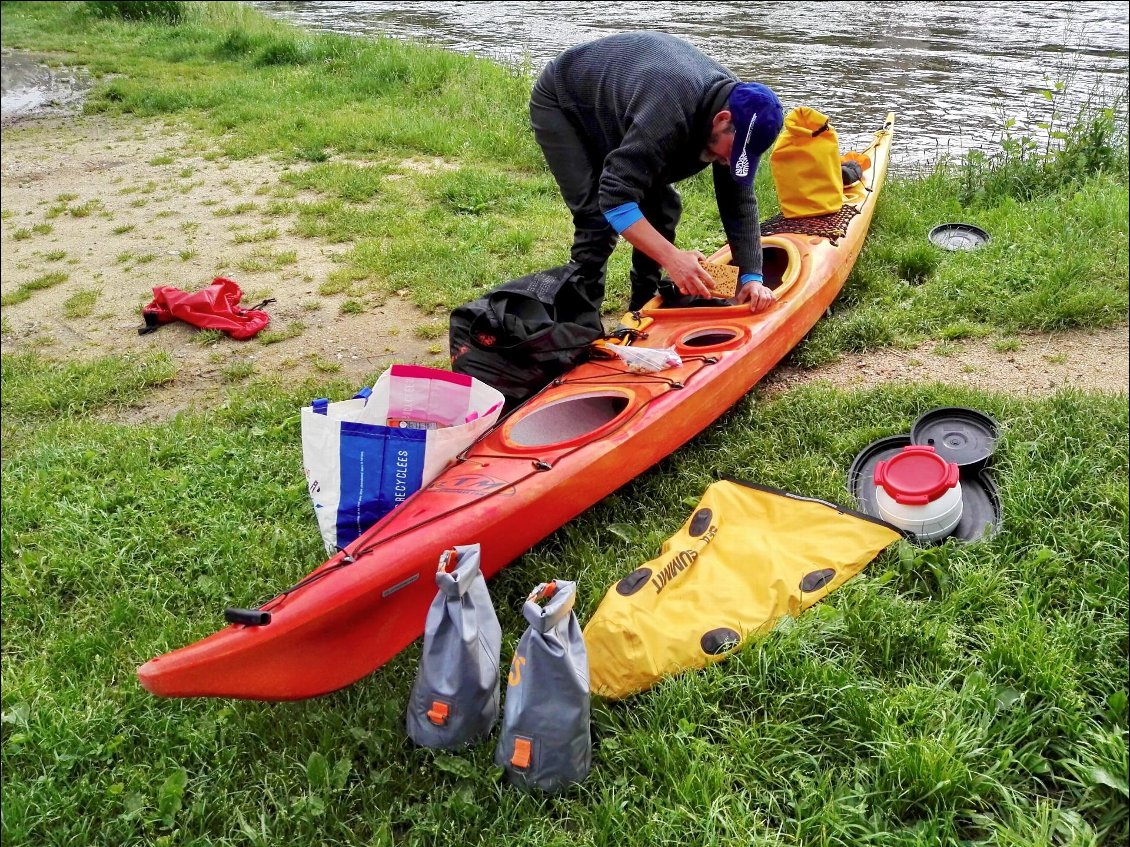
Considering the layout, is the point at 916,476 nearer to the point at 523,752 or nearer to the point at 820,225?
the point at 523,752

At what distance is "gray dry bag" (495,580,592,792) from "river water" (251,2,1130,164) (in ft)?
20.6

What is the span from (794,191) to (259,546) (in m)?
3.64

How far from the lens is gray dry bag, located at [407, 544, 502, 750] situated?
2.13 metres

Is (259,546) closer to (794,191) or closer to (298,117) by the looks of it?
(794,191)

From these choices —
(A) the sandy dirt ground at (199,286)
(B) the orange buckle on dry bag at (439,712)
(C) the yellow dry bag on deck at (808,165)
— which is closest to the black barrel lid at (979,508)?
(A) the sandy dirt ground at (199,286)

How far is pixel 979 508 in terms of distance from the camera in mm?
2904

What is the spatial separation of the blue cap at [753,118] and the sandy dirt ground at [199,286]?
1288 mm

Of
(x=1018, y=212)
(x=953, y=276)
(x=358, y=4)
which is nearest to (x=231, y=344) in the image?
(x=953, y=276)

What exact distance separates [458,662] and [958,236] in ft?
14.5

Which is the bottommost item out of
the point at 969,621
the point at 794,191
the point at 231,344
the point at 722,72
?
the point at 231,344

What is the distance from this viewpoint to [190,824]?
2.17 m

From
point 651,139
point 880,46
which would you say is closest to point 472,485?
point 651,139

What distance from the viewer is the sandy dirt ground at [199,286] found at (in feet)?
12.8

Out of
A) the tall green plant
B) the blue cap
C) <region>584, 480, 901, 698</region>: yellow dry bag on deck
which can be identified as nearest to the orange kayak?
<region>584, 480, 901, 698</region>: yellow dry bag on deck
